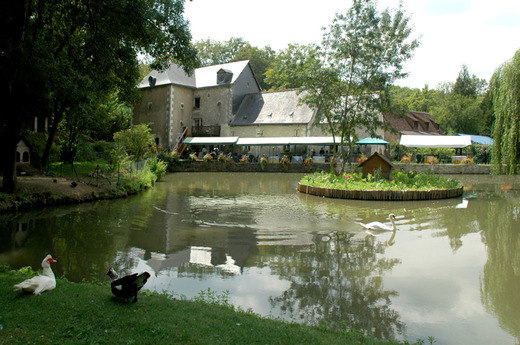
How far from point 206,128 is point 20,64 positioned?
33.4 m

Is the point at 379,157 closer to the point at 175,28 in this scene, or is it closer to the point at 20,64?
the point at 175,28

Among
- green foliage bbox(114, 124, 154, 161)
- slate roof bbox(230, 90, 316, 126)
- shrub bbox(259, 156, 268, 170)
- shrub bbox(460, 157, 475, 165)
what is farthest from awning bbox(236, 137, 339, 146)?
green foliage bbox(114, 124, 154, 161)

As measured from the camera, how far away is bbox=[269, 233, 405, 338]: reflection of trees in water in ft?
17.0

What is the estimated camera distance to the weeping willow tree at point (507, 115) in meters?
17.1

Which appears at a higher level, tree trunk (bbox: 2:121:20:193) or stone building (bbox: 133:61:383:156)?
stone building (bbox: 133:61:383:156)

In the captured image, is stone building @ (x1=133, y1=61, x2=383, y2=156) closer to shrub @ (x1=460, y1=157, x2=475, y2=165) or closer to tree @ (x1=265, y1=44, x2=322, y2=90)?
shrub @ (x1=460, y1=157, x2=475, y2=165)

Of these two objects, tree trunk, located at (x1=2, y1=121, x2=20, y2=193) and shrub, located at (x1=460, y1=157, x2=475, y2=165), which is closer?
tree trunk, located at (x1=2, y1=121, x2=20, y2=193)

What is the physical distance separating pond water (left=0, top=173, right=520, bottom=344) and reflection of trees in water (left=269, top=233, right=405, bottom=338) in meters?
0.02

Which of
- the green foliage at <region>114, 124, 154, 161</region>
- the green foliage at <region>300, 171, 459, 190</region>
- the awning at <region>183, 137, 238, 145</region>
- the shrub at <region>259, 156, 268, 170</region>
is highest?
the awning at <region>183, 137, 238, 145</region>

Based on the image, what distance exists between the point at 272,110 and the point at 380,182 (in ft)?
84.1

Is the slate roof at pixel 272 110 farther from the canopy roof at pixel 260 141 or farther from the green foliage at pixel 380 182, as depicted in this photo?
the green foliage at pixel 380 182

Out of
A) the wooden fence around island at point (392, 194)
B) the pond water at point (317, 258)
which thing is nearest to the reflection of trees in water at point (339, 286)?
the pond water at point (317, 258)

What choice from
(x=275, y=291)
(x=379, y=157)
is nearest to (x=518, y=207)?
(x=379, y=157)

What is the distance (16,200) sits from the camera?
1282 cm
